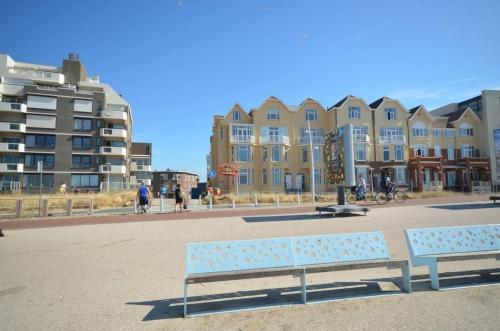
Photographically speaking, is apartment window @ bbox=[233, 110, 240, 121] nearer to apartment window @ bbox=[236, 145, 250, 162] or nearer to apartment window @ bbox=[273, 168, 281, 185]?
apartment window @ bbox=[236, 145, 250, 162]

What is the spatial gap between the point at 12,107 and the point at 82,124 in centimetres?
836

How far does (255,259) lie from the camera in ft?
14.8

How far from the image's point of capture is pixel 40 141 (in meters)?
42.0

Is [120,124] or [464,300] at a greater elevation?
[120,124]

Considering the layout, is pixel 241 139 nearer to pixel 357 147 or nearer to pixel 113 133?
pixel 357 147

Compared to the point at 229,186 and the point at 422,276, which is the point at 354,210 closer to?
the point at 422,276

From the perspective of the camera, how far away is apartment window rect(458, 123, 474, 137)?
45031mm

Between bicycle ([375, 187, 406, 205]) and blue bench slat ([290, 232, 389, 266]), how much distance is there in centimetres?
1693

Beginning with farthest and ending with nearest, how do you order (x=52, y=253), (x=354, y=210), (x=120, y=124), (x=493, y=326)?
(x=120, y=124) < (x=354, y=210) < (x=52, y=253) < (x=493, y=326)

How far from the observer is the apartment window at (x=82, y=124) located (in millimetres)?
43625

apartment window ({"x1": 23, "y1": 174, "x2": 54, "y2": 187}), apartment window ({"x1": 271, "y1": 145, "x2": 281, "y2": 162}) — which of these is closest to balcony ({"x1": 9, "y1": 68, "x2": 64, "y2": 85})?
apartment window ({"x1": 23, "y1": 174, "x2": 54, "y2": 187})

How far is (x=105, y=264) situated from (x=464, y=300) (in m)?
6.58

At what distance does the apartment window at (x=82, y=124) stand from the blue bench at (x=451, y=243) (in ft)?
156

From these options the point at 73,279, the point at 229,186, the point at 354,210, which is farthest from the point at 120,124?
the point at 73,279
